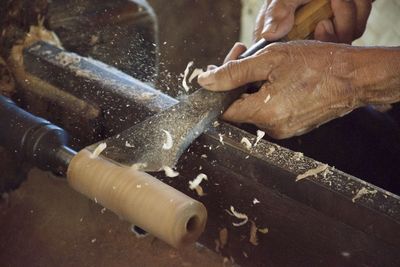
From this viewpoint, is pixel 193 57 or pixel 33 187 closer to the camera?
pixel 33 187

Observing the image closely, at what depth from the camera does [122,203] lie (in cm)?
96

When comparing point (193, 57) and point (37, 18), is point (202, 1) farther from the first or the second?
point (37, 18)

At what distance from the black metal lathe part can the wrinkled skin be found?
0.44 m

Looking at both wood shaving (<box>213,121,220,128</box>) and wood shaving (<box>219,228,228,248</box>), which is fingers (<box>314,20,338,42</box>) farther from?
wood shaving (<box>219,228,228,248</box>)

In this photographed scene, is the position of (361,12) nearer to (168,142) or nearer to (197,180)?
(197,180)

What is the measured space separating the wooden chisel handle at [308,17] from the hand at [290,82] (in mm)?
288

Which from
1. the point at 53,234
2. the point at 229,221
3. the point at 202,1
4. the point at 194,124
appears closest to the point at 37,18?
the point at 53,234

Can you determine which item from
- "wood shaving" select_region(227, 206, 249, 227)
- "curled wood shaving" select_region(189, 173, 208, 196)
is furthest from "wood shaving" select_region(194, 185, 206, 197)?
"wood shaving" select_region(227, 206, 249, 227)

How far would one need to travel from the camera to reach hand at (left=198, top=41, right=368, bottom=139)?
1.32 meters

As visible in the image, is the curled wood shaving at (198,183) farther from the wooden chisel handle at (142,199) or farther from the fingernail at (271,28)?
the fingernail at (271,28)

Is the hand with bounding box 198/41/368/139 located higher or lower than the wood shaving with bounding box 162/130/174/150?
higher

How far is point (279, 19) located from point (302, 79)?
386mm

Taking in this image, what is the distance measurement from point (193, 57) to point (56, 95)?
152 cm

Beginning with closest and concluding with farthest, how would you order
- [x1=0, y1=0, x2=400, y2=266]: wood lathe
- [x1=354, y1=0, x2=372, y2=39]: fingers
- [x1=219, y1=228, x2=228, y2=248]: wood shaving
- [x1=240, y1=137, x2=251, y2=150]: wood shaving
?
[x1=0, y1=0, x2=400, y2=266]: wood lathe < [x1=240, y1=137, x2=251, y2=150]: wood shaving < [x1=219, y1=228, x2=228, y2=248]: wood shaving < [x1=354, y1=0, x2=372, y2=39]: fingers
